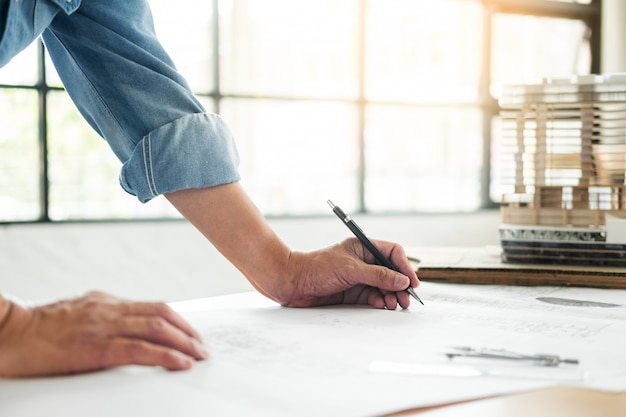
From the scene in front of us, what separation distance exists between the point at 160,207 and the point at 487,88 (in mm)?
1835

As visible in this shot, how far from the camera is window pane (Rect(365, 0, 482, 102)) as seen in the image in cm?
349

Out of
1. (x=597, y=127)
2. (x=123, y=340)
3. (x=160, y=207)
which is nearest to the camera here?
(x=123, y=340)

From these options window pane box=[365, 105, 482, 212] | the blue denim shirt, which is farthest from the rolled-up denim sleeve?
window pane box=[365, 105, 482, 212]

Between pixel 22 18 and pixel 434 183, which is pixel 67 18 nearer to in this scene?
pixel 22 18

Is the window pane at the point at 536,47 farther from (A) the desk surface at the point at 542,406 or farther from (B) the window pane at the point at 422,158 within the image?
(A) the desk surface at the point at 542,406

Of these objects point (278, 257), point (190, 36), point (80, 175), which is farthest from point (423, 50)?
point (278, 257)

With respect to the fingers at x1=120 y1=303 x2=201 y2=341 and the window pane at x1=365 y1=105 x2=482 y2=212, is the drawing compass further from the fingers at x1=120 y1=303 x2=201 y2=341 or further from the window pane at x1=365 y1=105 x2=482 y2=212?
the window pane at x1=365 y1=105 x2=482 y2=212

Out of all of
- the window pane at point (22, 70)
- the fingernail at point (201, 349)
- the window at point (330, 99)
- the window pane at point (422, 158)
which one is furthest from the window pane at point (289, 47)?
the fingernail at point (201, 349)

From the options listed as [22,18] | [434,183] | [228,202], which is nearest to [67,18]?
[22,18]

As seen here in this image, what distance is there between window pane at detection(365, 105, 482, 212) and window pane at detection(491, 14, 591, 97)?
0.34m

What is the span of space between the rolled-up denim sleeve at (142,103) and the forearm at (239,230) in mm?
28

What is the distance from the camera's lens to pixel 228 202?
0.95 meters

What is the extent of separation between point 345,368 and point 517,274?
1.96 ft

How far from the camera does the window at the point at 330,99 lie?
2746mm
